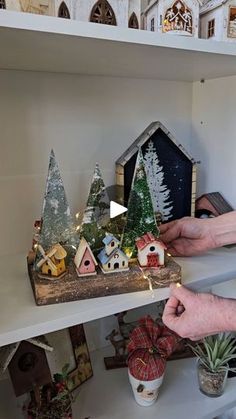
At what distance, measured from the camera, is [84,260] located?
57 centimetres

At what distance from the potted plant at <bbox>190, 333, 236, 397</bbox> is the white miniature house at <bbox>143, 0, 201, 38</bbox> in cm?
69

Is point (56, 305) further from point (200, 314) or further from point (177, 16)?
point (177, 16)

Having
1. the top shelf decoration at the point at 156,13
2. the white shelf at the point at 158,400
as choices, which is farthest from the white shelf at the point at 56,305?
the top shelf decoration at the point at 156,13

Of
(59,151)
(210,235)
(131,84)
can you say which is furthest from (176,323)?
(131,84)

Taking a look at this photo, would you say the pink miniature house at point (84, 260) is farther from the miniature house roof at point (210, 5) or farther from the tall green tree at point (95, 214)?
the miniature house roof at point (210, 5)

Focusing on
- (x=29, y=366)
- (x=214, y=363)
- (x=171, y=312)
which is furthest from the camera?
(x=214, y=363)

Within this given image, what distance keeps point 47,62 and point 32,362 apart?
1.94ft

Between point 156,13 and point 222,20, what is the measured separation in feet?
0.39

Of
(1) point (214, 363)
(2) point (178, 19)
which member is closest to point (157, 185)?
(2) point (178, 19)

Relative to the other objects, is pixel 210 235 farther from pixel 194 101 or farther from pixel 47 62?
pixel 47 62

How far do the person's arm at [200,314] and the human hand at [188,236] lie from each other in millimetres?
155

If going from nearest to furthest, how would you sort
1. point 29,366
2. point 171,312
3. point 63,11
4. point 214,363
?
point 63,11 < point 171,312 < point 29,366 < point 214,363

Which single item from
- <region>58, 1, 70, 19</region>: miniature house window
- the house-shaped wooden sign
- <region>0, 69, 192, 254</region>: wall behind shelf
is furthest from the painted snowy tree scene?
<region>58, 1, 70, 19</region>: miniature house window

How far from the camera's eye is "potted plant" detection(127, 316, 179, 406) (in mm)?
772
